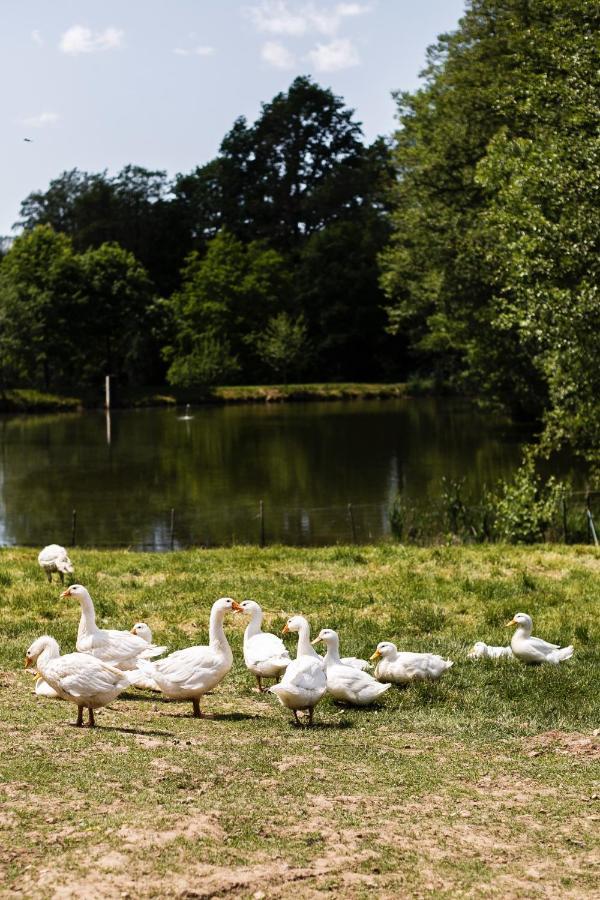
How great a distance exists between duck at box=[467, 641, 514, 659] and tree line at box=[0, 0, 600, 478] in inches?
530

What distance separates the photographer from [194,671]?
1162 cm

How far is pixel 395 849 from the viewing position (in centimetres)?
820

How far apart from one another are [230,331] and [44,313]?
20.9 metres

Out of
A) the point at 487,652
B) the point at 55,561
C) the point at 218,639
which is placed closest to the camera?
the point at 218,639

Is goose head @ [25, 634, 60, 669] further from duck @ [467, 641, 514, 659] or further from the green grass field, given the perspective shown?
duck @ [467, 641, 514, 659]

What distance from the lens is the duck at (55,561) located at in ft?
66.2

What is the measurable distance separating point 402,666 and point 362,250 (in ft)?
340

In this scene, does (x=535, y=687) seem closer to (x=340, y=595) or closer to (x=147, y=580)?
(x=340, y=595)

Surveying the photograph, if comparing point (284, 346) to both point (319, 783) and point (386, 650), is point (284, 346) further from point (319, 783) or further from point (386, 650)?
point (319, 783)

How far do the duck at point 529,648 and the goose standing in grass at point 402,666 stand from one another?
1.59m

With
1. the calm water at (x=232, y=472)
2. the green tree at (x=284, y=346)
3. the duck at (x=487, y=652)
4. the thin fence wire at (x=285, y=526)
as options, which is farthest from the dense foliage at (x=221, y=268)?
the duck at (x=487, y=652)

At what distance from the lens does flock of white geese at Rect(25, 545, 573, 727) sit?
10.8 meters

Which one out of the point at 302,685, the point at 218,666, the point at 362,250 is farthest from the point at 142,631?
the point at 362,250

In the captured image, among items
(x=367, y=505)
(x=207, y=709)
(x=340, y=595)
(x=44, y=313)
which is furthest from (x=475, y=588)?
(x=44, y=313)
